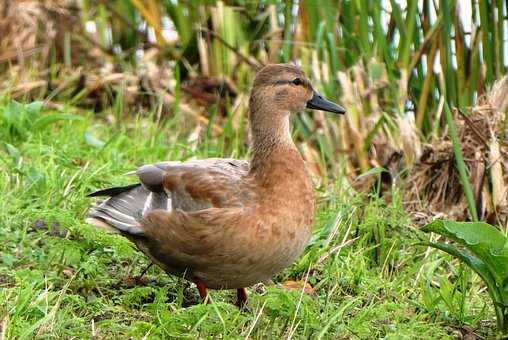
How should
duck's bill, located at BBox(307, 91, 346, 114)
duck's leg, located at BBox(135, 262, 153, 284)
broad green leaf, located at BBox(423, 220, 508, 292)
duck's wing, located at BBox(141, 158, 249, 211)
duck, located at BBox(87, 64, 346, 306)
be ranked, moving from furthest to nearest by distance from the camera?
duck's bill, located at BBox(307, 91, 346, 114)
duck's leg, located at BBox(135, 262, 153, 284)
duck's wing, located at BBox(141, 158, 249, 211)
duck, located at BBox(87, 64, 346, 306)
broad green leaf, located at BBox(423, 220, 508, 292)

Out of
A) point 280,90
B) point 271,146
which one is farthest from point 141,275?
point 280,90

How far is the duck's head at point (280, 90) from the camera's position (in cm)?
420

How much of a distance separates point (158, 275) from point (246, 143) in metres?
1.95

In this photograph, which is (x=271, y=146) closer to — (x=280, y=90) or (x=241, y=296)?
(x=280, y=90)

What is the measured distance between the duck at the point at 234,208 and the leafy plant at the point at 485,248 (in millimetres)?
556

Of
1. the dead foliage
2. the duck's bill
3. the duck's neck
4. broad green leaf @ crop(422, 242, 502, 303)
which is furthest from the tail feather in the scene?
the dead foliage

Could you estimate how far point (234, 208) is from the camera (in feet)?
12.3

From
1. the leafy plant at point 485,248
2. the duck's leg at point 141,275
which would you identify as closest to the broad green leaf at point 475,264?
the leafy plant at point 485,248

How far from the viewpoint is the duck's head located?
420cm

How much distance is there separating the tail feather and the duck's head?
0.57m

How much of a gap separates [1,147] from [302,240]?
7.18 ft

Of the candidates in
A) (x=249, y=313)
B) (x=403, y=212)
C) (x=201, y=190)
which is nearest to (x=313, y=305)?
(x=249, y=313)

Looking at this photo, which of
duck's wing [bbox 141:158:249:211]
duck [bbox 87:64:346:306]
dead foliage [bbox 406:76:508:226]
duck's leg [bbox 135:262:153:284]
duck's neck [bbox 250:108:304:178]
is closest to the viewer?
duck [bbox 87:64:346:306]

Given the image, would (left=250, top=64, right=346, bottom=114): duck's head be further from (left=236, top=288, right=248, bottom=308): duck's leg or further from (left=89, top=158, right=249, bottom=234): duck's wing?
(left=236, top=288, right=248, bottom=308): duck's leg
